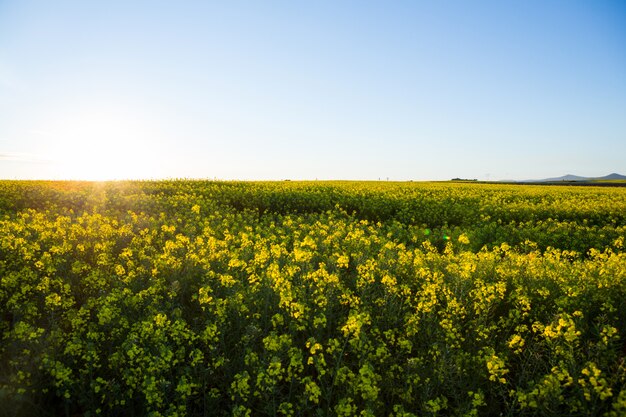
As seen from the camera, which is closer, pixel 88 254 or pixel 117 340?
pixel 117 340

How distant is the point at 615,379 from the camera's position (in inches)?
140

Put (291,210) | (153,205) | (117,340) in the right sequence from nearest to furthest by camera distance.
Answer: (117,340), (153,205), (291,210)

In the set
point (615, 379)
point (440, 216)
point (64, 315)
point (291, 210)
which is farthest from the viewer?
point (291, 210)

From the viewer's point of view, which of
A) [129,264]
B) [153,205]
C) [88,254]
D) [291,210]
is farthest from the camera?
[291,210]

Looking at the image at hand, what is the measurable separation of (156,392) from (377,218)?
14276 mm

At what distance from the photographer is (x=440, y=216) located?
1633 cm

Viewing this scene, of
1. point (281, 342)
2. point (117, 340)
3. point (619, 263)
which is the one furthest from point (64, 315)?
point (619, 263)

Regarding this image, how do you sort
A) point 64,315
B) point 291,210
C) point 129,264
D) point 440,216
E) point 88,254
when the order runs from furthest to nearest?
point 291,210 → point 440,216 → point 88,254 → point 129,264 → point 64,315

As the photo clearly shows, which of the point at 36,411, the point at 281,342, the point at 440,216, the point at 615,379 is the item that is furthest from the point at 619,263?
the point at 440,216

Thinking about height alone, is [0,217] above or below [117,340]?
above

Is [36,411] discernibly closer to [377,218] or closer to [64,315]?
[64,315]

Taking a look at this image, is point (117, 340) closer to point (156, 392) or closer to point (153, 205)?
point (156, 392)

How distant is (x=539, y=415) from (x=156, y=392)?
152 inches

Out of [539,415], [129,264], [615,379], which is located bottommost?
[539,415]
